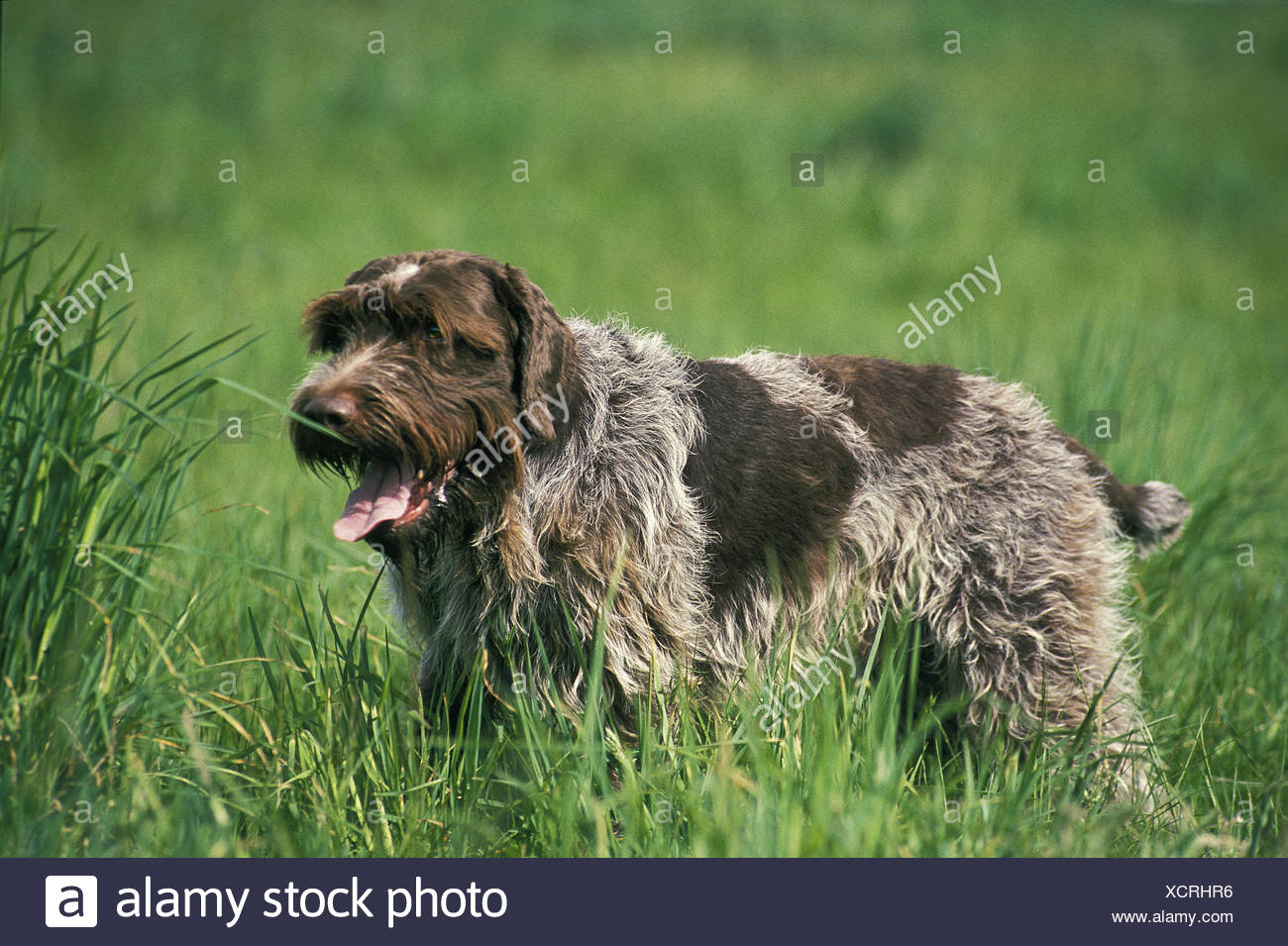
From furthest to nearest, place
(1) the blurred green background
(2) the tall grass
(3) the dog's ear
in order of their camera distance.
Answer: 1. (1) the blurred green background
2. (3) the dog's ear
3. (2) the tall grass

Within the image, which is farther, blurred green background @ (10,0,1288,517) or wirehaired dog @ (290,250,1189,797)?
blurred green background @ (10,0,1288,517)

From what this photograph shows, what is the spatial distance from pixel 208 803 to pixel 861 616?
7.75 feet

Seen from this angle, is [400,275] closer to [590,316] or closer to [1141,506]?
[1141,506]

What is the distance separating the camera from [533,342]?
3.68 metres

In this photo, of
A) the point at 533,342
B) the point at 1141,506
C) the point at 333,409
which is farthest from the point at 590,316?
the point at 333,409

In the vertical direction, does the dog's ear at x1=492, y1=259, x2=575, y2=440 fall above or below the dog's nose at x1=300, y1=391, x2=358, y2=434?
above

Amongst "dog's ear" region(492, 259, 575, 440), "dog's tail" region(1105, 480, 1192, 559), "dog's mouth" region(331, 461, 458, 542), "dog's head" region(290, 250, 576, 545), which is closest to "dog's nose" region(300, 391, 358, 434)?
"dog's head" region(290, 250, 576, 545)

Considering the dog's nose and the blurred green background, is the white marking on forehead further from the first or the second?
the blurred green background

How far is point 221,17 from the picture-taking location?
61.0ft

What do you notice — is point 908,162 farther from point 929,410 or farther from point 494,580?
point 494,580

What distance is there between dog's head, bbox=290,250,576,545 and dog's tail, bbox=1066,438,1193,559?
2410 mm

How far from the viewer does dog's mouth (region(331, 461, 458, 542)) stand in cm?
354

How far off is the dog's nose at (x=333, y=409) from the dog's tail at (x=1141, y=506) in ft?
9.88

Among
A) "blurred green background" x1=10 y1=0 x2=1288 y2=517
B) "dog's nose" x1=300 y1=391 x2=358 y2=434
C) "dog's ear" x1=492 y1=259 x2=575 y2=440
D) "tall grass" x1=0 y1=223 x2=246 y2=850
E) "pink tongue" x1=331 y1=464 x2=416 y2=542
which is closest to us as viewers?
"tall grass" x1=0 y1=223 x2=246 y2=850
